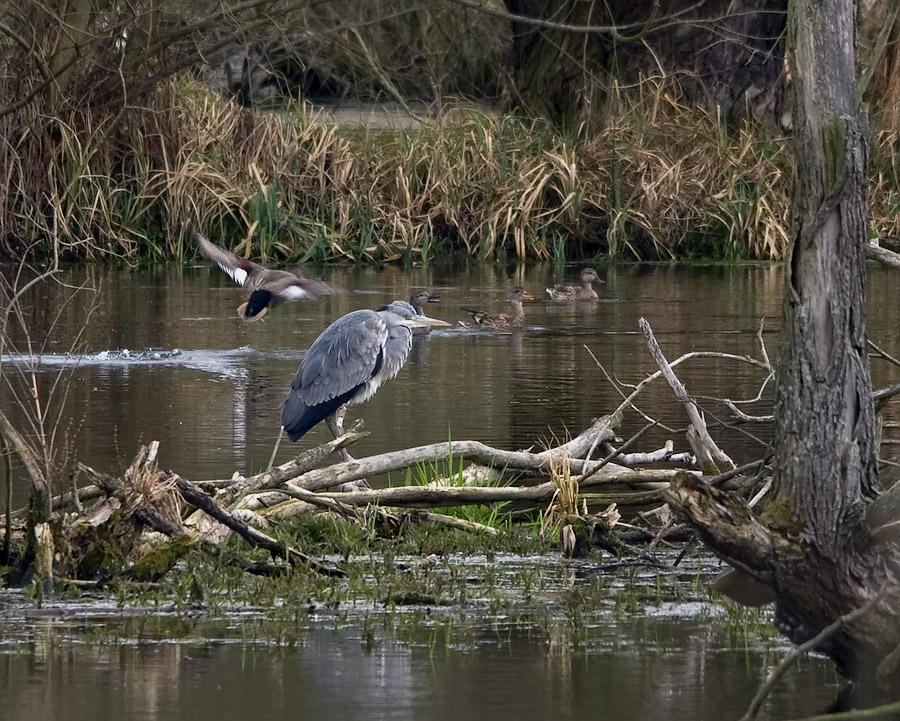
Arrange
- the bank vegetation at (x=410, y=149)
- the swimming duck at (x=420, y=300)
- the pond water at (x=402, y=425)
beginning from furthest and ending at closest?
1. the bank vegetation at (x=410, y=149)
2. the swimming duck at (x=420, y=300)
3. the pond water at (x=402, y=425)

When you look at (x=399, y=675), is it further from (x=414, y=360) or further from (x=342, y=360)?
(x=414, y=360)

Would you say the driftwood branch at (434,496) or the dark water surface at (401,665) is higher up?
the driftwood branch at (434,496)

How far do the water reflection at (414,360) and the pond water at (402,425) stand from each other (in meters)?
0.03

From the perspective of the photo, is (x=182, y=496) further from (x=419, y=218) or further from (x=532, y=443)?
(x=419, y=218)

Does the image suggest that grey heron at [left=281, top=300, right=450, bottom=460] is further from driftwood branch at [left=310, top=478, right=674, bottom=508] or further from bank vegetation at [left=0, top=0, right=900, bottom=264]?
bank vegetation at [left=0, top=0, right=900, bottom=264]

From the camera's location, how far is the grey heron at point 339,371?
28.2 ft

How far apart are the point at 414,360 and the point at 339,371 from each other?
5.08m

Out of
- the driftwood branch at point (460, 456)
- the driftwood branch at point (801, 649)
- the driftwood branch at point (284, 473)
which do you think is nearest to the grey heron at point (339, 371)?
the driftwood branch at point (460, 456)

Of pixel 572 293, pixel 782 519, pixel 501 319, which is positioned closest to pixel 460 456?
pixel 782 519

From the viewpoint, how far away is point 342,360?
8688 millimetres

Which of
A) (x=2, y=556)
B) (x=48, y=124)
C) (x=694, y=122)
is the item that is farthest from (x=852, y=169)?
(x=694, y=122)

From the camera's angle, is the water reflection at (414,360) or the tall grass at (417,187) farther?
the tall grass at (417,187)

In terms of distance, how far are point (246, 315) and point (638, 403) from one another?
2.78m

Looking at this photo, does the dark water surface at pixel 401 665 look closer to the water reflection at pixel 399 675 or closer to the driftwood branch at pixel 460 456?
the water reflection at pixel 399 675
